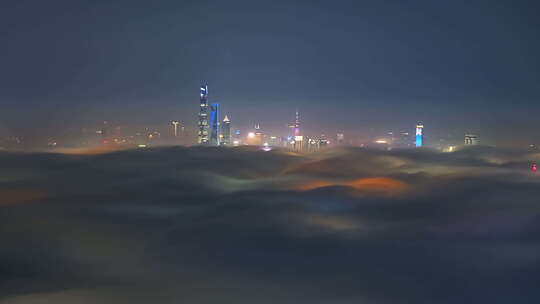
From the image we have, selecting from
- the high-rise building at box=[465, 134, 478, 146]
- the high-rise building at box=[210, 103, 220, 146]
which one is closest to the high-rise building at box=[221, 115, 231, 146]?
the high-rise building at box=[210, 103, 220, 146]

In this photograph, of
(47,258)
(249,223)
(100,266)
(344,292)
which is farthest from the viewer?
(249,223)

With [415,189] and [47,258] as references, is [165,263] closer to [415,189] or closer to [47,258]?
[47,258]

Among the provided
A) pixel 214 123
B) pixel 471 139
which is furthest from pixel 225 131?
pixel 471 139

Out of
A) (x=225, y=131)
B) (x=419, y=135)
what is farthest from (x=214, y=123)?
(x=419, y=135)

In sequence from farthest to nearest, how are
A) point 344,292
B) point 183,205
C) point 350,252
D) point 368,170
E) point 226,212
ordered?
point 368,170, point 183,205, point 226,212, point 350,252, point 344,292

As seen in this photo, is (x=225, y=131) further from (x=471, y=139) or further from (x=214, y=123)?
(x=471, y=139)

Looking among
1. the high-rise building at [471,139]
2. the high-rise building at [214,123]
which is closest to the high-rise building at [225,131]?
the high-rise building at [214,123]

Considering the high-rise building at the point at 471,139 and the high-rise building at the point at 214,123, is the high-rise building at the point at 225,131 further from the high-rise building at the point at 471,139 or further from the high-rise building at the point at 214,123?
the high-rise building at the point at 471,139

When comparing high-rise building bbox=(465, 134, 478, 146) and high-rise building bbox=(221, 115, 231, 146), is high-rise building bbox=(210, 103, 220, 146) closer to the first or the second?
high-rise building bbox=(221, 115, 231, 146)

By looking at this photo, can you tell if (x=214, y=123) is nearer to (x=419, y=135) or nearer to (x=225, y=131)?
(x=225, y=131)

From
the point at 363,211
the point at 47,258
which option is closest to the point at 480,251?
the point at 363,211

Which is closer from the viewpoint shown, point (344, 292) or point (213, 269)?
point (344, 292)
